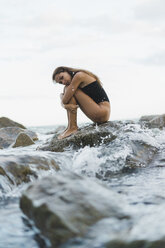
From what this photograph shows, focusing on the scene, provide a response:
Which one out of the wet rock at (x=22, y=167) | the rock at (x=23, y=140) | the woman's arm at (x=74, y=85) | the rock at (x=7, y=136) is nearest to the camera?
the wet rock at (x=22, y=167)

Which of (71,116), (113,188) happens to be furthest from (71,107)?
(113,188)

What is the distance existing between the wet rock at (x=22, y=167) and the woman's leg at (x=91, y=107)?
185cm

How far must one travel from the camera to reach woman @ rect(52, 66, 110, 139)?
602cm

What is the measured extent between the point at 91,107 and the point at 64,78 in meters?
0.81

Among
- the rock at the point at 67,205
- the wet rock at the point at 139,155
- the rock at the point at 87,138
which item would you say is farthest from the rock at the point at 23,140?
the rock at the point at 67,205

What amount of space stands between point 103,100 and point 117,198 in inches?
150

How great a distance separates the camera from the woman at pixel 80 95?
237 inches

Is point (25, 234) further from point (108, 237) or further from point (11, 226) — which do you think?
point (108, 237)

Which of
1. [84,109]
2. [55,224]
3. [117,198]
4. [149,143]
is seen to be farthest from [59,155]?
[55,224]

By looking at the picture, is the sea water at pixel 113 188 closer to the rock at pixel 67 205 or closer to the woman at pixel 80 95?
the rock at pixel 67 205

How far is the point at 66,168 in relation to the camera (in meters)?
4.73

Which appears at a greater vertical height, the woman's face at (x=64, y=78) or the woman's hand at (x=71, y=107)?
the woman's face at (x=64, y=78)

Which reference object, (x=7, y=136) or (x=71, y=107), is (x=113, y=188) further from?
(x=7, y=136)

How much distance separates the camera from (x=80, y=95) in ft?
19.9
